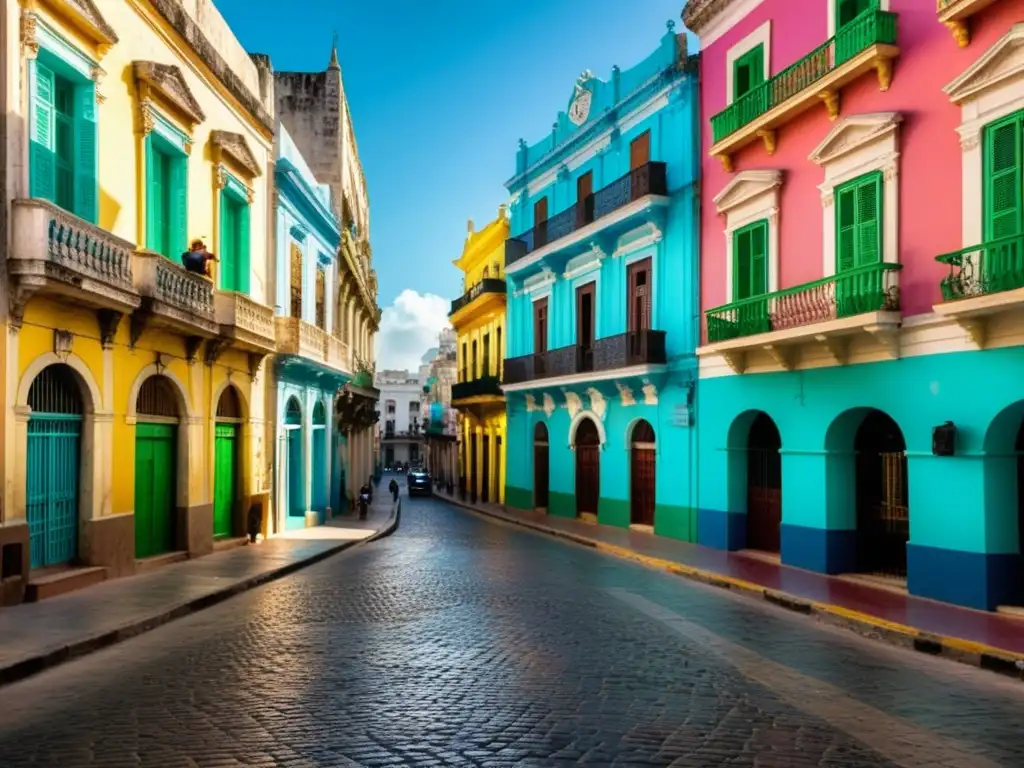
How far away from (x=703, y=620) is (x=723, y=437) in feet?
25.6

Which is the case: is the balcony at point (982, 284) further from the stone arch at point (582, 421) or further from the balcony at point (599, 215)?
the stone arch at point (582, 421)

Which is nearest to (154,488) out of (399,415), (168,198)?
(168,198)

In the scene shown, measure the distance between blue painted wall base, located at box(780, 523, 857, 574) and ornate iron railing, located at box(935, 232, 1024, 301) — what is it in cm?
441

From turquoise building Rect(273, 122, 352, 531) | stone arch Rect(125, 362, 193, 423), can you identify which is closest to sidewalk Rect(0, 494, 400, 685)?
stone arch Rect(125, 362, 193, 423)

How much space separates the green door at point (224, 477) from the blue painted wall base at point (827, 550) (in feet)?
34.4

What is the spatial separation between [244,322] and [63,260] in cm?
643

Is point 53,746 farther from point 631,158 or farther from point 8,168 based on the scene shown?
point 631,158

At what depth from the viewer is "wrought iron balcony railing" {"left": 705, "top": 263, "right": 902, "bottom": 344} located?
13.0 m

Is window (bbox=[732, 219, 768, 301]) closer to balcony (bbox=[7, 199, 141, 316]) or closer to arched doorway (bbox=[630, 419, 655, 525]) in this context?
arched doorway (bbox=[630, 419, 655, 525])

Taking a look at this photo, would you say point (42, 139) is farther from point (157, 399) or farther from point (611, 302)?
point (611, 302)

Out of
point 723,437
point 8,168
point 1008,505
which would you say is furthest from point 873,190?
point 8,168

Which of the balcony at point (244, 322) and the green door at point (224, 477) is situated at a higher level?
the balcony at point (244, 322)

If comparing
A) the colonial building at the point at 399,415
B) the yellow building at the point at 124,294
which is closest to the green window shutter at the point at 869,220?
the yellow building at the point at 124,294

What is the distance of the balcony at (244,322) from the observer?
1656 centimetres
